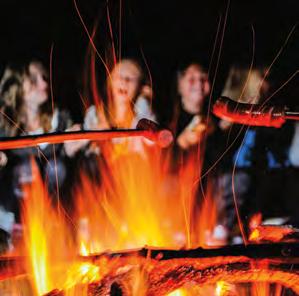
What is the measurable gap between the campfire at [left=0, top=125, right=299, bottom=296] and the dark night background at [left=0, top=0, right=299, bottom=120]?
5.21 feet

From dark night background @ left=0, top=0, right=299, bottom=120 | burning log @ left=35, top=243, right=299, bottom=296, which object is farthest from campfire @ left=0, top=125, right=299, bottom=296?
dark night background @ left=0, top=0, right=299, bottom=120

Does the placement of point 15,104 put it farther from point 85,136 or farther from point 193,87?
point 85,136

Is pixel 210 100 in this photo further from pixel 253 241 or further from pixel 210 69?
pixel 253 241

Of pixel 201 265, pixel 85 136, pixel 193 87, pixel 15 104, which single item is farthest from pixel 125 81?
pixel 201 265

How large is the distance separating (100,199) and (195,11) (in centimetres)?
343

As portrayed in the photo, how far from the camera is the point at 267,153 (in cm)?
688

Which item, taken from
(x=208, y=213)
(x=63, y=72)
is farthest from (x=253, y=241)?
(x=63, y=72)

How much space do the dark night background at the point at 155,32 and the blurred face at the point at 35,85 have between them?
0.18 meters

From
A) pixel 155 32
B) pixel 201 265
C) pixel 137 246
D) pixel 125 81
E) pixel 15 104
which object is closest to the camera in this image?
pixel 201 265

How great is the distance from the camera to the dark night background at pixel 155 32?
6.40m

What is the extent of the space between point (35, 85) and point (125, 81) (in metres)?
1.49

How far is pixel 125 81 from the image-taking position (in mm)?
6648

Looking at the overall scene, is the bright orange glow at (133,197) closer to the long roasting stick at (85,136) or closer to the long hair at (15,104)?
the long hair at (15,104)

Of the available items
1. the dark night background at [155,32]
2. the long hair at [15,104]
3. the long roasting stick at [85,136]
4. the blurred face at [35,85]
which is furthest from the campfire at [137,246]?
the dark night background at [155,32]
